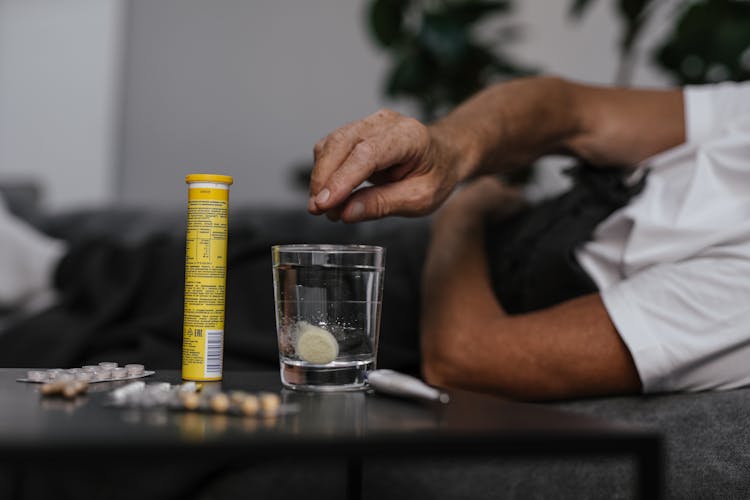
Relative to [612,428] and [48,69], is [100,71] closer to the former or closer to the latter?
[48,69]

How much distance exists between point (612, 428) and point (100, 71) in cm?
289

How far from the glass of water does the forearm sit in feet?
1.52

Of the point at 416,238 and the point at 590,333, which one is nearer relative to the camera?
the point at 590,333

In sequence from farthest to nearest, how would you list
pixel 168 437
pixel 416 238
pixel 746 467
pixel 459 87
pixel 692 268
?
pixel 459 87 < pixel 416 238 < pixel 692 268 < pixel 746 467 < pixel 168 437

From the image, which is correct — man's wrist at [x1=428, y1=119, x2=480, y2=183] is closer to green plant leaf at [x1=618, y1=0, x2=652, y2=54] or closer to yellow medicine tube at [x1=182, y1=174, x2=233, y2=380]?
yellow medicine tube at [x1=182, y1=174, x2=233, y2=380]

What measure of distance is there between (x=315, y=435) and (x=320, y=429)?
21 millimetres

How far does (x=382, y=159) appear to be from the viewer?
2.07 ft

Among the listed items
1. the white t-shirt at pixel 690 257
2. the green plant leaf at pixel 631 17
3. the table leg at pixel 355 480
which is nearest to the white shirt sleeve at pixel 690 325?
the white t-shirt at pixel 690 257

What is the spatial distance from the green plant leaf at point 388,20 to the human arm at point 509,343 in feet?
3.78

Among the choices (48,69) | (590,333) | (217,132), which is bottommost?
(590,333)

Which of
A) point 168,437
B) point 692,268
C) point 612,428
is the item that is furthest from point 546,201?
point 168,437

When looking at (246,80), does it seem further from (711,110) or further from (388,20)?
(711,110)

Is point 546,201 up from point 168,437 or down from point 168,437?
up

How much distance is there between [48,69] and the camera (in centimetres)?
291
